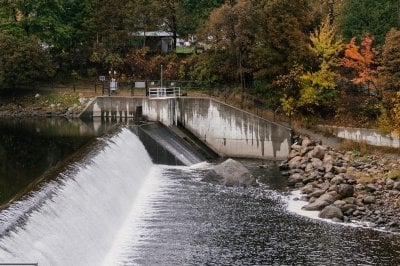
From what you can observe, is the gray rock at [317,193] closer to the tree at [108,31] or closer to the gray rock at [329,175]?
the gray rock at [329,175]

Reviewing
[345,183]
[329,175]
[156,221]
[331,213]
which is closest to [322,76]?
[329,175]

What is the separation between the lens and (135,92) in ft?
155

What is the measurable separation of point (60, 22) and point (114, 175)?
98.5 ft

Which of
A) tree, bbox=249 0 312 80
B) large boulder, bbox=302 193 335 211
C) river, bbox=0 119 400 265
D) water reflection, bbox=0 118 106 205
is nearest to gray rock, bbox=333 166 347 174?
river, bbox=0 119 400 265

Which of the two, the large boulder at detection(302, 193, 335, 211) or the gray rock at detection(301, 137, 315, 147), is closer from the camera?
the large boulder at detection(302, 193, 335, 211)

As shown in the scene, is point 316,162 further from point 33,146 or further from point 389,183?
point 33,146

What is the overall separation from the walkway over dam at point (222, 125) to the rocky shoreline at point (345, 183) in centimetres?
167

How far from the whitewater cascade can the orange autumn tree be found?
49.9 ft

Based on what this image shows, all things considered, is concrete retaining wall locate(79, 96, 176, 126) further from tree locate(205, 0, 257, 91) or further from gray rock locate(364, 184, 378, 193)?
gray rock locate(364, 184, 378, 193)

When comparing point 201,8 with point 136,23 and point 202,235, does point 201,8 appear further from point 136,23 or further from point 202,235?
point 202,235

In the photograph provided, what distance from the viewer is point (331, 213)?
25734 millimetres

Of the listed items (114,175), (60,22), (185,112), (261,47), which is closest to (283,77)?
(261,47)

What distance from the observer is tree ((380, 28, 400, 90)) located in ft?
113

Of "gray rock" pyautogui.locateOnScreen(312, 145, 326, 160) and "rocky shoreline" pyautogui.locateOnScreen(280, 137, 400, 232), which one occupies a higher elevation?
"gray rock" pyautogui.locateOnScreen(312, 145, 326, 160)
